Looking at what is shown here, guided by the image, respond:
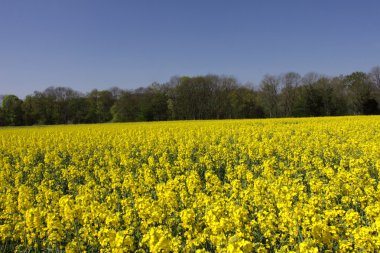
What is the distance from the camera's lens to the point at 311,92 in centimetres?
7162

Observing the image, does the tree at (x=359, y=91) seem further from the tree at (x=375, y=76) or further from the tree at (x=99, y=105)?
the tree at (x=99, y=105)

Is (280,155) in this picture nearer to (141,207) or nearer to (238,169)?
(238,169)

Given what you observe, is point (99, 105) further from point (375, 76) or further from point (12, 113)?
point (375, 76)

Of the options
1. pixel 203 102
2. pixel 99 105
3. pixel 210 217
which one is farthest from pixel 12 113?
pixel 210 217

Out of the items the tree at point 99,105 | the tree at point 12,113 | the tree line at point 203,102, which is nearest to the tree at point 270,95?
the tree line at point 203,102

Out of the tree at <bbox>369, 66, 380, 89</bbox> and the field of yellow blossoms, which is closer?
the field of yellow blossoms

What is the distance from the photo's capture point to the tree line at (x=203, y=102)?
237 ft

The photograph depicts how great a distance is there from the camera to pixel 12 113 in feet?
251

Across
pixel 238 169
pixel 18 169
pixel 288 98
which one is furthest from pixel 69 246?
pixel 288 98

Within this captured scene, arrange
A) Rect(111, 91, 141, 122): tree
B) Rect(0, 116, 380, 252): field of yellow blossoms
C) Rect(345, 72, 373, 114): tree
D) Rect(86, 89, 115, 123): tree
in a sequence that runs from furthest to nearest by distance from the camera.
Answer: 1. Rect(86, 89, 115, 123): tree
2. Rect(111, 91, 141, 122): tree
3. Rect(345, 72, 373, 114): tree
4. Rect(0, 116, 380, 252): field of yellow blossoms

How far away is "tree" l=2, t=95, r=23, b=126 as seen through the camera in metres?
76.5

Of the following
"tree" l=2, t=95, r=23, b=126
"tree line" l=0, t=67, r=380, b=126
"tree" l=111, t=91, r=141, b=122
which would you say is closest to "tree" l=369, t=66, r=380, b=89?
"tree line" l=0, t=67, r=380, b=126

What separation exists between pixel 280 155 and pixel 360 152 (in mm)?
2883

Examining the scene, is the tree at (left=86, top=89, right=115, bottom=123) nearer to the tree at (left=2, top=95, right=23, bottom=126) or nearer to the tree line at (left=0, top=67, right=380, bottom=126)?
the tree line at (left=0, top=67, right=380, bottom=126)
